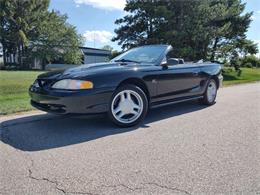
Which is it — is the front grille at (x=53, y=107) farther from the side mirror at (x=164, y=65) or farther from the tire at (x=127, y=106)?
the side mirror at (x=164, y=65)

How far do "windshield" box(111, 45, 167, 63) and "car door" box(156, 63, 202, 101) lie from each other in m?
0.31

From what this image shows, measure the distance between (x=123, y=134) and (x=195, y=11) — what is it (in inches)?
732

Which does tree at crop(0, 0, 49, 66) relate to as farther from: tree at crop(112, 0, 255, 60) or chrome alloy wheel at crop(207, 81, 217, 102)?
chrome alloy wheel at crop(207, 81, 217, 102)

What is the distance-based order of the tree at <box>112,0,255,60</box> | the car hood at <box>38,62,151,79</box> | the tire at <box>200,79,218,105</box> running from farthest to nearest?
the tree at <box>112,0,255,60</box> → the tire at <box>200,79,218,105</box> → the car hood at <box>38,62,151,79</box>

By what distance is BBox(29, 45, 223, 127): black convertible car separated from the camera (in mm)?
4137

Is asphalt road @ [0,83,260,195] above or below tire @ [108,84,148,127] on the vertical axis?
below

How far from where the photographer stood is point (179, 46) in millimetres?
20703

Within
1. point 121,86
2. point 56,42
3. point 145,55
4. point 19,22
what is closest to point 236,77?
point 145,55

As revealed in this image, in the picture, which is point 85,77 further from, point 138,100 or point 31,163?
point 31,163

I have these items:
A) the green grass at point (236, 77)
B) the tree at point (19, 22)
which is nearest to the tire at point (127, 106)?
the green grass at point (236, 77)

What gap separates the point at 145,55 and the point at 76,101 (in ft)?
6.74

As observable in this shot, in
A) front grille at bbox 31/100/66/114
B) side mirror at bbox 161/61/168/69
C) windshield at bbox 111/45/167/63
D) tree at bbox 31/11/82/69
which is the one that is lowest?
front grille at bbox 31/100/66/114

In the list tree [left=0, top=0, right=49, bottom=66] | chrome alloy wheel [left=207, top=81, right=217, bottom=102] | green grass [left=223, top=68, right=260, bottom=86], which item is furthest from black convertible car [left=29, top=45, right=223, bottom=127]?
tree [left=0, top=0, right=49, bottom=66]

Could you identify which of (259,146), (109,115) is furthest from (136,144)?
(259,146)
